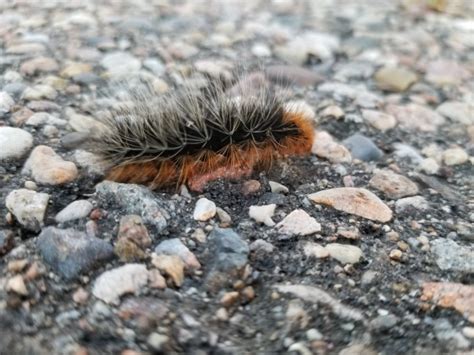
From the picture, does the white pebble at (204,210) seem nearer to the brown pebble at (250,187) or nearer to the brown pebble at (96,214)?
the brown pebble at (250,187)

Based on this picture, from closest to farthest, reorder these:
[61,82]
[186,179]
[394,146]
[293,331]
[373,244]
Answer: [293,331] < [373,244] < [186,179] < [394,146] < [61,82]

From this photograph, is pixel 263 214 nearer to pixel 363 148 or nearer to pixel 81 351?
pixel 363 148

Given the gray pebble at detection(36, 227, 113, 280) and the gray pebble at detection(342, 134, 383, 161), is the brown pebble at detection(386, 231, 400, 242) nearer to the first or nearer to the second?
the gray pebble at detection(342, 134, 383, 161)

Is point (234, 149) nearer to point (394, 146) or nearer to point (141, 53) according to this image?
point (394, 146)

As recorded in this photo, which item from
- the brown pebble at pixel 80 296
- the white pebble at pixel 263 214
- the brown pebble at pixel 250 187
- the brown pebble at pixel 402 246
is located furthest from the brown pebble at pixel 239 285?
the brown pebble at pixel 402 246

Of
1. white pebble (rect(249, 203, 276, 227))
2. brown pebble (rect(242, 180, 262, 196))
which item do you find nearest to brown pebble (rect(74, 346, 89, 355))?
white pebble (rect(249, 203, 276, 227))

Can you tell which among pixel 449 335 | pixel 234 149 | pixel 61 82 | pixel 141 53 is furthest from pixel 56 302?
pixel 141 53
